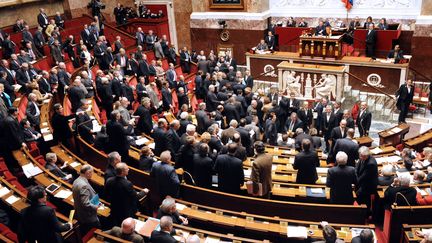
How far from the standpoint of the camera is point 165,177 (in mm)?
5469

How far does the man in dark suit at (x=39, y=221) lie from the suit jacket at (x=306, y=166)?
133 inches

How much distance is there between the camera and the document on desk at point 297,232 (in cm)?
480

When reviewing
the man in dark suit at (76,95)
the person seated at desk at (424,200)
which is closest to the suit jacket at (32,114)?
the man in dark suit at (76,95)

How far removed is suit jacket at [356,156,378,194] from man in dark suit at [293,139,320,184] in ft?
2.23

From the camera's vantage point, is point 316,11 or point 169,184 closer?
point 169,184

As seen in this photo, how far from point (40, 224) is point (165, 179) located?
165cm

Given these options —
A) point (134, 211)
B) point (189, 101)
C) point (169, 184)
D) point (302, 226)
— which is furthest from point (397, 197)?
point (189, 101)

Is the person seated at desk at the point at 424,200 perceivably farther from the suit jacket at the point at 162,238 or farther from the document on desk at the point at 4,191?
the document on desk at the point at 4,191

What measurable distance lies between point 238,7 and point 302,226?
41.7ft

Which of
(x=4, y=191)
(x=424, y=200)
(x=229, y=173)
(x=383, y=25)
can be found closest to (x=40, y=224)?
(x=4, y=191)

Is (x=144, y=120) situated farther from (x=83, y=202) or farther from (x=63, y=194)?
(x=83, y=202)

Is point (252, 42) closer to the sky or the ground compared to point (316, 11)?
closer to the ground

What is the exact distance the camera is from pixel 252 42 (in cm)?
1661

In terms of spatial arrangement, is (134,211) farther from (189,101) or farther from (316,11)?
(316,11)
